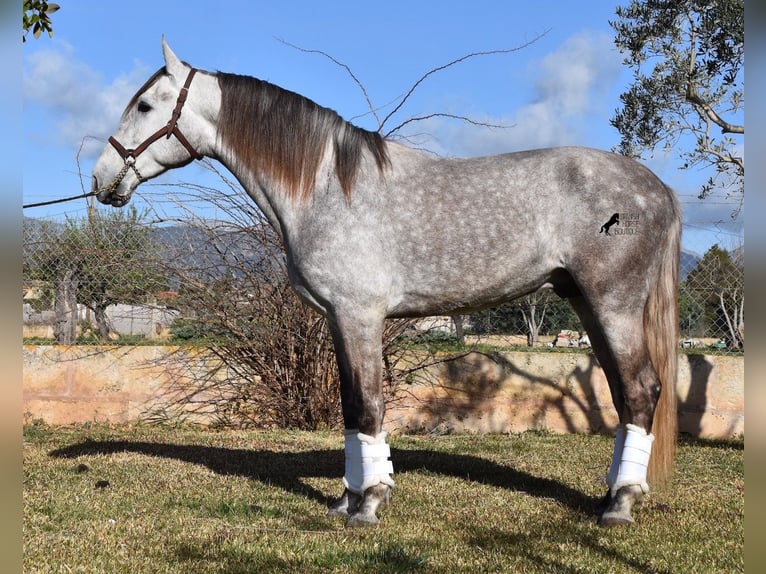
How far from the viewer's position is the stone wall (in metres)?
8.06

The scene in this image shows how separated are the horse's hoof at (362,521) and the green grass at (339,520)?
2.6 inches

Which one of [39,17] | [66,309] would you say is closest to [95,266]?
[66,309]

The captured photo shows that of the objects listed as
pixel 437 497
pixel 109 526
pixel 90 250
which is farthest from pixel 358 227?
pixel 90 250

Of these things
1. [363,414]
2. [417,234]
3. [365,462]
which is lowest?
[365,462]

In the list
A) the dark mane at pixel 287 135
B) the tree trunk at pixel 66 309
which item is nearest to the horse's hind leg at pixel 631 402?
the dark mane at pixel 287 135

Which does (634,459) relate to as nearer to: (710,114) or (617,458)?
(617,458)

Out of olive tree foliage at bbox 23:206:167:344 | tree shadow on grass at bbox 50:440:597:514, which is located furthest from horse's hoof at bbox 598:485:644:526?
olive tree foliage at bbox 23:206:167:344

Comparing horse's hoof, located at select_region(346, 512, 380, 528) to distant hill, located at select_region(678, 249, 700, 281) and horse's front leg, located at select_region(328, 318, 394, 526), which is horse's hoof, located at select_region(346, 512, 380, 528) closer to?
horse's front leg, located at select_region(328, 318, 394, 526)

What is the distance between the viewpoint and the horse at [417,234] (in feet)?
14.0

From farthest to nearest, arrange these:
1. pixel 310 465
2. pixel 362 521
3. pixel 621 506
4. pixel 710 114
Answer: pixel 710 114 < pixel 310 465 < pixel 621 506 < pixel 362 521

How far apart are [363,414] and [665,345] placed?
1943 mm

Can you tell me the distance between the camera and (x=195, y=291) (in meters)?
8.49

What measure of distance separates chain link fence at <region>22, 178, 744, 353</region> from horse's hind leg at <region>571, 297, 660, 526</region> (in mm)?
4080

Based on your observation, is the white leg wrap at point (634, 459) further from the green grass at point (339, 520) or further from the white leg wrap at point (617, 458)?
the green grass at point (339, 520)
